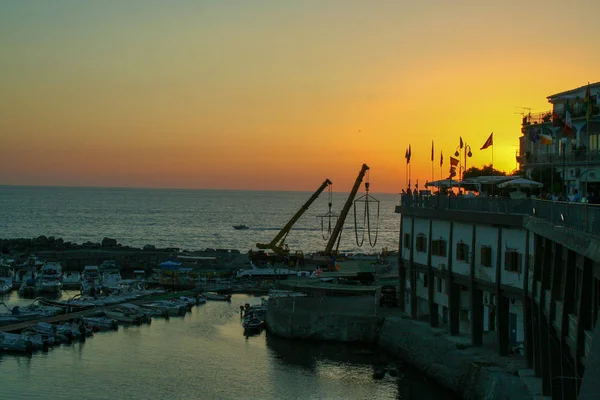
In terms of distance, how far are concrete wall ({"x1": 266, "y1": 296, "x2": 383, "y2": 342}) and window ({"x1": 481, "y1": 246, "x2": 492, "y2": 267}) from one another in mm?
11046

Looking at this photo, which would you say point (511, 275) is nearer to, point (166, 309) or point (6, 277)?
point (166, 309)

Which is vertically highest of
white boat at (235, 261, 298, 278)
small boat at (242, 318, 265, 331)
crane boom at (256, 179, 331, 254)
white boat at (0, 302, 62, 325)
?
crane boom at (256, 179, 331, 254)

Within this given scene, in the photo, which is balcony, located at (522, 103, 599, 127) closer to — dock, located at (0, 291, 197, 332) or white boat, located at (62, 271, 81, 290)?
dock, located at (0, 291, 197, 332)

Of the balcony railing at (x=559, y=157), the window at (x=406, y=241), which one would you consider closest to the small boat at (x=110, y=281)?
the window at (x=406, y=241)

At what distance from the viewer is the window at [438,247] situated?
4119 cm

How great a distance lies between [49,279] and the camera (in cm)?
7550

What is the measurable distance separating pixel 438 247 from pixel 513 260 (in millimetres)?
8633

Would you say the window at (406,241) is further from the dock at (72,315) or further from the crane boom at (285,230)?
the crane boom at (285,230)

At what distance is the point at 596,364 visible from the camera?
12547 mm

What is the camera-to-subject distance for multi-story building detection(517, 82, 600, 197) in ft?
126

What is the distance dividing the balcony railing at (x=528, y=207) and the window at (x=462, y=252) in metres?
1.78

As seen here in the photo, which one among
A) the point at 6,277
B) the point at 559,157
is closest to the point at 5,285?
the point at 6,277

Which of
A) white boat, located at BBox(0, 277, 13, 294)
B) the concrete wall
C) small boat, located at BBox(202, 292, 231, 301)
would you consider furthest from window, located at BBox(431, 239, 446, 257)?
white boat, located at BBox(0, 277, 13, 294)

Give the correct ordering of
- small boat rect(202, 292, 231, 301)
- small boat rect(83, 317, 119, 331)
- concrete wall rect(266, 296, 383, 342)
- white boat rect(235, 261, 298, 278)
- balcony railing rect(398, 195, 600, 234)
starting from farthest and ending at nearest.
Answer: white boat rect(235, 261, 298, 278) < small boat rect(202, 292, 231, 301) < small boat rect(83, 317, 119, 331) < concrete wall rect(266, 296, 383, 342) < balcony railing rect(398, 195, 600, 234)
